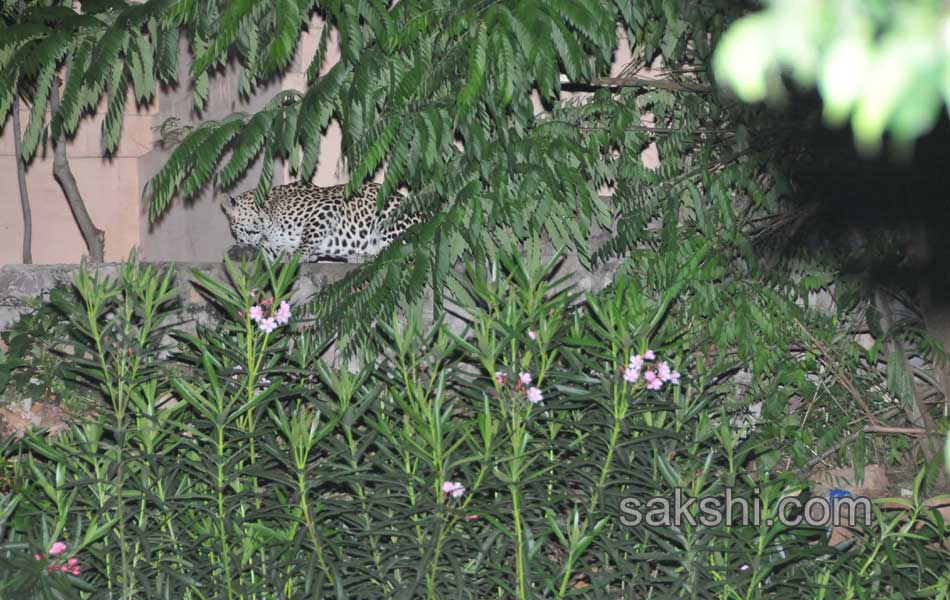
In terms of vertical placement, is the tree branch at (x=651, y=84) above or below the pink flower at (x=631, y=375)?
above

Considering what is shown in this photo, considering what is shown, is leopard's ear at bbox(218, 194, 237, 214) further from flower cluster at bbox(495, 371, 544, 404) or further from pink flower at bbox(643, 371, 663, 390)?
pink flower at bbox(643, 371, 663, 390)

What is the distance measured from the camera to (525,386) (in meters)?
2.90

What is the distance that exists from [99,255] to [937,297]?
614 cm

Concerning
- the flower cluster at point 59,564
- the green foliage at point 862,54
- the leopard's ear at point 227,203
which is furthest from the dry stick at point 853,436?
the green foliage at point 862,54

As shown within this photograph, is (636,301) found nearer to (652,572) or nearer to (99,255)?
(652,572)

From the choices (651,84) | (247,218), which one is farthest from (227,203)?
(651,84)

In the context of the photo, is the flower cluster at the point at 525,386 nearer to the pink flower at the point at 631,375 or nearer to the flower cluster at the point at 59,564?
the pink flower at the point at 631,375

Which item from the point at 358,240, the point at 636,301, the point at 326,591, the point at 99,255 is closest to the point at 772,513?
the point at 636,301

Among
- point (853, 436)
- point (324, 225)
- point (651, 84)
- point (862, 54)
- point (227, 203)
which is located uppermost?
point (651, 84)

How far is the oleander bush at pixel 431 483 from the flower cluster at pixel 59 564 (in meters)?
0.01

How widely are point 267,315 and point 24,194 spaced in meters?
6.31

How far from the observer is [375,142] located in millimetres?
3268

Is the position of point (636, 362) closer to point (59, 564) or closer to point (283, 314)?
point (283, 314)

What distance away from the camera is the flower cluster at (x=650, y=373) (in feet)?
9.21
